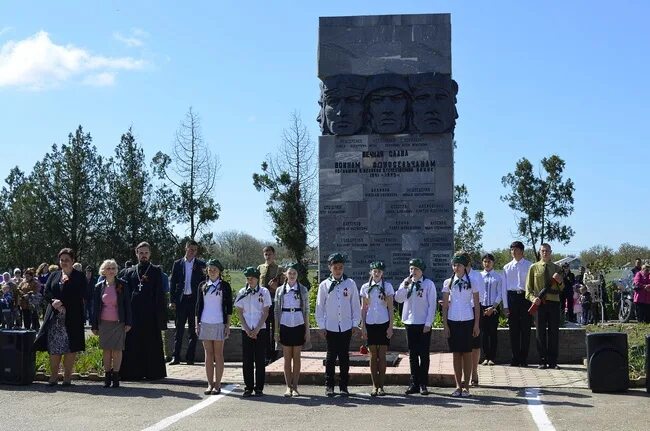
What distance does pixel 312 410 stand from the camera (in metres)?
9.41

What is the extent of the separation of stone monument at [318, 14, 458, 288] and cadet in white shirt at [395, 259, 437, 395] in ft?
18.6

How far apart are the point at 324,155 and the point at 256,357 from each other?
679cm

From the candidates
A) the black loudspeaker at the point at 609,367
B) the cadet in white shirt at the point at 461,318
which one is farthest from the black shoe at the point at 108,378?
the black loudspeaker at the point at 609,367

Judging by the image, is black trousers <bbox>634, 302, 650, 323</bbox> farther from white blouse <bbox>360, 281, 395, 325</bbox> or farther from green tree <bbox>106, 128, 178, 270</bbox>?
green tree <bbox>106, 128, 178, 270</bbox>

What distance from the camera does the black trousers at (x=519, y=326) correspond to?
518 inches

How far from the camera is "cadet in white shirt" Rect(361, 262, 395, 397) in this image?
34.6 ft

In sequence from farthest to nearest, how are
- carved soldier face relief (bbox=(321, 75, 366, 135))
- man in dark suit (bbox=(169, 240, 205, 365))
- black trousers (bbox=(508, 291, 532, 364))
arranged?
carved soldier face relief (bbox=(321, 75, 366, 135)) → man in dark suit (bbox=(169, 240, 205, 365)) → black trousers (bbox=(508, 291, 532, 364))

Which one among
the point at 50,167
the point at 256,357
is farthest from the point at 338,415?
the point at 50,167

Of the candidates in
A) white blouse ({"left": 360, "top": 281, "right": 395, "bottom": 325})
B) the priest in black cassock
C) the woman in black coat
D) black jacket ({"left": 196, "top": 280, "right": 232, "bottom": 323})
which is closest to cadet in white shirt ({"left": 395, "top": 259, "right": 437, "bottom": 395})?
white blouse ({"left": 360, "top": 281, "right": 395, "bottom": 325})

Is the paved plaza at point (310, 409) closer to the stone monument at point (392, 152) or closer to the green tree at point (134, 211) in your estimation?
the stone monument at point (392, 152)

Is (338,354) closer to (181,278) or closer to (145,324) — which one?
(145,324)

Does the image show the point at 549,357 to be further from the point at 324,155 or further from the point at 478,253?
the point at 478,253

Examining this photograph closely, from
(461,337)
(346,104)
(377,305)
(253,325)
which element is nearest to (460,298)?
(461,337)

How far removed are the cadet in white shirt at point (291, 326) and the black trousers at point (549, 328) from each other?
4.14 m
